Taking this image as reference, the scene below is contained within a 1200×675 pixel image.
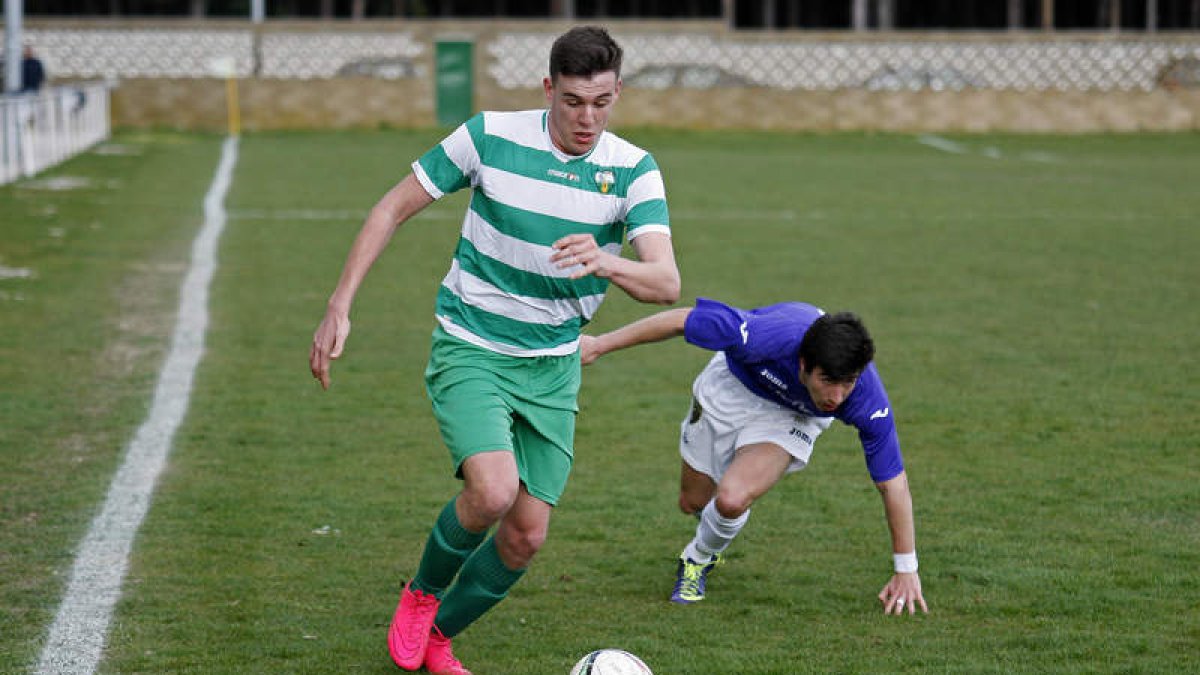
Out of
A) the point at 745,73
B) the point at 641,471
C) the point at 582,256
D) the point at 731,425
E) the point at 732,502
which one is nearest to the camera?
the point at 582,256

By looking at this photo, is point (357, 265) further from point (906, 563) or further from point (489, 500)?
point (906, 563)

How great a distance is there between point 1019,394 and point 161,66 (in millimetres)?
35591

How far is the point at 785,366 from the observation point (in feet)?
18.4

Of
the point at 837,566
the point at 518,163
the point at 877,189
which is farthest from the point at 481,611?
the point at 877,189

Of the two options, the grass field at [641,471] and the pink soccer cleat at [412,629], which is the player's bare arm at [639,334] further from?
the pink soccer cleat at [412,629]

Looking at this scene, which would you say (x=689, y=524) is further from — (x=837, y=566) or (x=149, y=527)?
(x=149, y=527)

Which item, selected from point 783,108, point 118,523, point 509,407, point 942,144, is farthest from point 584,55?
point 783,108

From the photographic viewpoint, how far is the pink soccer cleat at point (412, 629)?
192 inches

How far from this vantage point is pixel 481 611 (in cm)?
493

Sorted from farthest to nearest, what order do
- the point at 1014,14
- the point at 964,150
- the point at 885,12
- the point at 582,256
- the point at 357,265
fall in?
the point at 1014,14, the point at 885,12, the point at 964,150, the point at 357,265, the point at 582,256

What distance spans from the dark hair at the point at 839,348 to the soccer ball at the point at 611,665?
46.8 inches

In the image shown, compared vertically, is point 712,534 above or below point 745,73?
below

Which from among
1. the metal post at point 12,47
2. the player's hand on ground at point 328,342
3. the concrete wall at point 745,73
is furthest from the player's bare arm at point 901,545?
the concrete wall at point 745,73

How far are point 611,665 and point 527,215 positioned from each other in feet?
4.30
